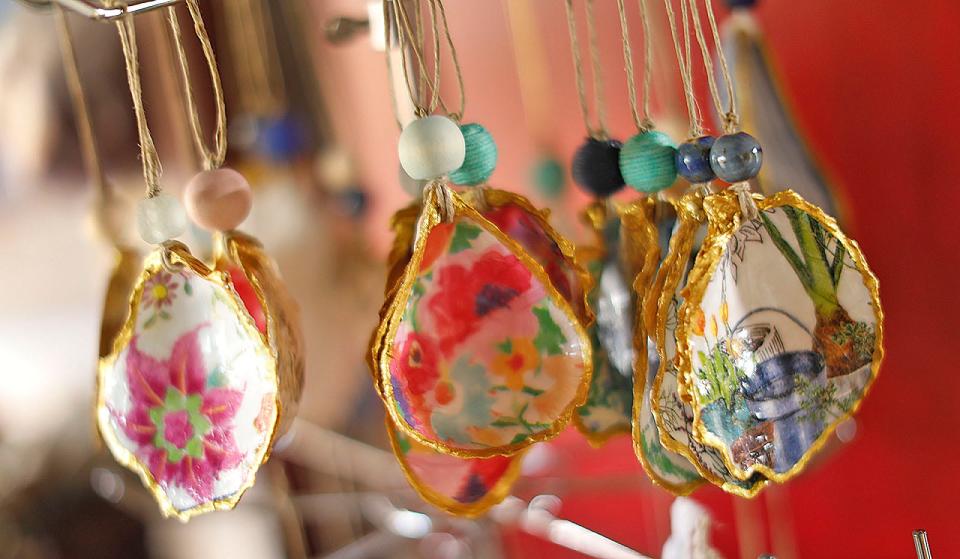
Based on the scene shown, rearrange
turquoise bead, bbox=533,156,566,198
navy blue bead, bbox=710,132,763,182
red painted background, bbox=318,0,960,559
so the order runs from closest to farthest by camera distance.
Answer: navy blue bead, bbox=710,132,763,182 < red painted background, bbox=318,0,960,559 < turquoise bead, bbox=533,156,566,198

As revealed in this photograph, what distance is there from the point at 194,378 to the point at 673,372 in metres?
0.22

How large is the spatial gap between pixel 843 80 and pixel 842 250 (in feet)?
0.86

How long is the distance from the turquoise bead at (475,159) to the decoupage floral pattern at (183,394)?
12 centimetres

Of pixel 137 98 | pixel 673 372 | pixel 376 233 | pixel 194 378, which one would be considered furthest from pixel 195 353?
pixel 376 233

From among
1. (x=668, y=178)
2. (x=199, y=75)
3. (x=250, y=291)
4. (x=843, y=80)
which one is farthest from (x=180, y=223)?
(x=199, y=75)

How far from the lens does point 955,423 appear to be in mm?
594

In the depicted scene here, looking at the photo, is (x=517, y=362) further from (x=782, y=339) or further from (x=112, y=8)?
(x=112, y=8)

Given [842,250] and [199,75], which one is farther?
[199,75]

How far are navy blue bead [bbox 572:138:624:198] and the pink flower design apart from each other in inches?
7.6

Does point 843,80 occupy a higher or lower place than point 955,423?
higher

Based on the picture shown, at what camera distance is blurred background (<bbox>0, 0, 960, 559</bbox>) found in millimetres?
591

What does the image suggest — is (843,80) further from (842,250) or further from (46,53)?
(46,53)

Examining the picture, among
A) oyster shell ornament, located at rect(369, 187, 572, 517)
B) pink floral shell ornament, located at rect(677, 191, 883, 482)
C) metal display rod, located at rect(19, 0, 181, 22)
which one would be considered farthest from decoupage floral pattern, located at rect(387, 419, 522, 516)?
metal display rod, located at rect(19, 0, 181, 22)

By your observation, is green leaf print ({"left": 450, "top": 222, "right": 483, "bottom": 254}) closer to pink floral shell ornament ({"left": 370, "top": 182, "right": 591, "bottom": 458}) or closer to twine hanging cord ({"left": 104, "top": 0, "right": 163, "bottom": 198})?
pink floral shell ornament ({"left": 370, "top": 182, "right": 591, "bottom": 458})
